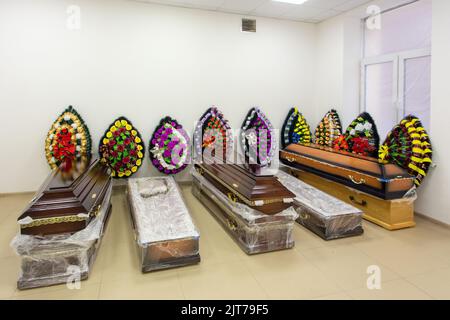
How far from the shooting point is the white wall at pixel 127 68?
14.6 feet

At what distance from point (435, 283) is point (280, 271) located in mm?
1091

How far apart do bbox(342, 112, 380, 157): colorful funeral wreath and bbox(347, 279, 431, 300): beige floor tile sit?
2.19m

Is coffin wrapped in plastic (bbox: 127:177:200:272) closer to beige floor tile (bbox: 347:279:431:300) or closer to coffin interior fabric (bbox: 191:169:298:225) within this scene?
coffin interior fabric (bbox: 191:169:298:225)

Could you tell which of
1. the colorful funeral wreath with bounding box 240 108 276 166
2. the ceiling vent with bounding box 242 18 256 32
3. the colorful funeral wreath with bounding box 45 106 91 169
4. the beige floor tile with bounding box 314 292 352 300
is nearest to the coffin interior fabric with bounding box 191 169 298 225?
the beige floor tile with bounding box 314 292 352 300

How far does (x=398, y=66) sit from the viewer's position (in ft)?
14.8

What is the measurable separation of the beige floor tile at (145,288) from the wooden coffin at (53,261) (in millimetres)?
240


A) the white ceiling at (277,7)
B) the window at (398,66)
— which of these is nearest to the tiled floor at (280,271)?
the window at (398,66)

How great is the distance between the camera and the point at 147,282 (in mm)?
2418

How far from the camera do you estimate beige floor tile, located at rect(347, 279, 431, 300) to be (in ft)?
7.27

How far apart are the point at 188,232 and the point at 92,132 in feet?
9.07

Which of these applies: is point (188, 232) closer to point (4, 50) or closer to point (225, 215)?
point (225, 215)

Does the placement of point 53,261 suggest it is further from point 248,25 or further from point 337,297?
point 248,25

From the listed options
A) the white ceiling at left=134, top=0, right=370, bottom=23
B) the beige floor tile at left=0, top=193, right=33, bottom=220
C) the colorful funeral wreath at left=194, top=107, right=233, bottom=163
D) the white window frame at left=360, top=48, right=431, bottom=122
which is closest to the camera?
the beige floor tile at left=0, top=193, right=33, bottom=220

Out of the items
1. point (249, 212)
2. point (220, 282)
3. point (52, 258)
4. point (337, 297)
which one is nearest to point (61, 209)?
point (52, 258)
